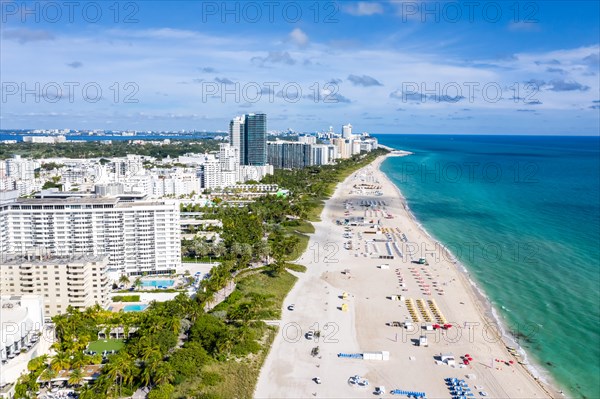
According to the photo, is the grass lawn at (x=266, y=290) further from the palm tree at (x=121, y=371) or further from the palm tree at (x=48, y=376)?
the palm tree at (x=48, y=376)

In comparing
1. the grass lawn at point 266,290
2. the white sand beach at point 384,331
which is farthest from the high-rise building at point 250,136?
the grass lawn at point 266,290

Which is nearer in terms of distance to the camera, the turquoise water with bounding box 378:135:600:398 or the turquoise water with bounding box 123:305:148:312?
the turquoise water with bounding box 378:135:600:398

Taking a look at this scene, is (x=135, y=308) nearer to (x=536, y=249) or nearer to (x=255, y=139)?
(x=536, y=249)

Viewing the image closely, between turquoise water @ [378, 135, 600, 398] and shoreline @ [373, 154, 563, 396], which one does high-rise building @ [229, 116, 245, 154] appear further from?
shoreline @ [373, 154, 563, 396]

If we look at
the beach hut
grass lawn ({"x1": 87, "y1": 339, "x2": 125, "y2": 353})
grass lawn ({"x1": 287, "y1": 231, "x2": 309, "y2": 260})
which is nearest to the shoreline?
the beach hut

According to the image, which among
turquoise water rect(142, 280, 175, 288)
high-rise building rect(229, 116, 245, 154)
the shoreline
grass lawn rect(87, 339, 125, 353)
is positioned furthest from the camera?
high-rise building rect(229, 116, 245, 154)

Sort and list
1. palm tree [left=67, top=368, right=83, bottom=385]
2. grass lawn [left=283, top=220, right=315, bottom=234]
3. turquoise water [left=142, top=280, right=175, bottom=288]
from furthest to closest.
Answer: grass lawn [left=283, top=220, right=315, bottom=234] < turquoise water [left=142, top=280, right=175, bottom=288] < palm tree [left=67, top=368, right=83, bottom=385]
